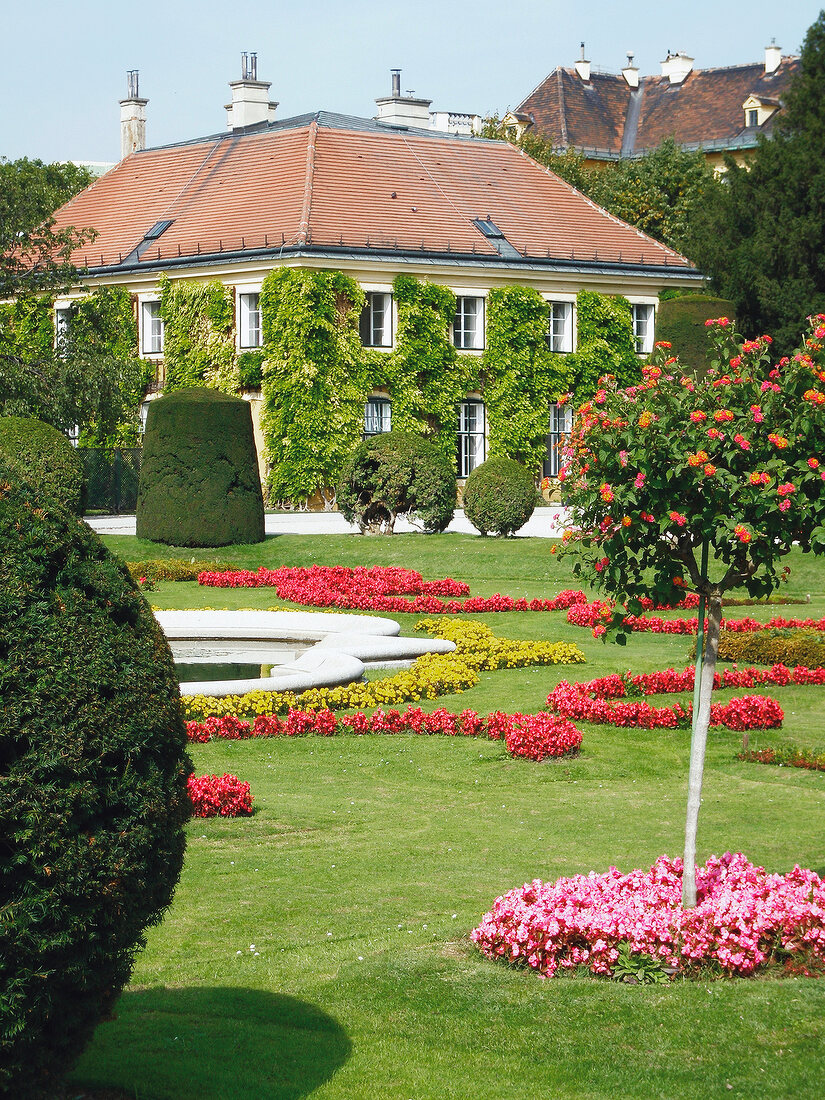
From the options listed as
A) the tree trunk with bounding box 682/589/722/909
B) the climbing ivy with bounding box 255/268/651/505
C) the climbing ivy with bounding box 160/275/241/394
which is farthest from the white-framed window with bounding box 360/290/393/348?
the tree trunk with bounding box 682/589/722/909

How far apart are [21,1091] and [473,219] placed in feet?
123

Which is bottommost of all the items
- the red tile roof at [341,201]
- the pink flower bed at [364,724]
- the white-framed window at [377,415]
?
the pink flower bed at [364,724]

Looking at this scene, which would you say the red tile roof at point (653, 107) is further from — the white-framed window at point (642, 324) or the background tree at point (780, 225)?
the background tree at point (780, 225)

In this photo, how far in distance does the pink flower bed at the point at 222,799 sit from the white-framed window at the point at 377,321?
28.8 metres

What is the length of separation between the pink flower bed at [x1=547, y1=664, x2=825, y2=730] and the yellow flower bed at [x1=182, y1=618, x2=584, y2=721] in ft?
4.42

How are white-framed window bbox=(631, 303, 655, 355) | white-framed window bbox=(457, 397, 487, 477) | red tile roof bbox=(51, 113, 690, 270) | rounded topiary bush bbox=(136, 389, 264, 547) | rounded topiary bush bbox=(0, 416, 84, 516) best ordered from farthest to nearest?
white-framed window bbox=(631, 303, 655, 355), white-framed window bbox=(457, 397, 487, 477), red tile roof bbox=(51, 113, 690, 270), rounded topiary bush bbox=(136, 389, 264, 547), rounded topiary bush bbox=(0, 416, 84, 516)

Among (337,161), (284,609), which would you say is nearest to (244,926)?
(284,609)

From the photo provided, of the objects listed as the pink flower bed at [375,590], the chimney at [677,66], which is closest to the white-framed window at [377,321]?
the pink flower bed at [375,590]

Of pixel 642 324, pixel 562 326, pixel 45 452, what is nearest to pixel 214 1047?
pixel 45 452

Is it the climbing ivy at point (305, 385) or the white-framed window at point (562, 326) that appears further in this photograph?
the white-framed window at point (562, 326)

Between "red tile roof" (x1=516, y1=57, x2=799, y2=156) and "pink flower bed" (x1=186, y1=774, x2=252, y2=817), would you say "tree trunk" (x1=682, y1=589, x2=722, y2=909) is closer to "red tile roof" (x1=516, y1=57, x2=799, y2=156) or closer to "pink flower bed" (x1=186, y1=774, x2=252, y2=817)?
"pink flower bed" (x1=186, y1=774, x2=252, y2=817)

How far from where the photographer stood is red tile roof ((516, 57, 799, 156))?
71312 millimetres

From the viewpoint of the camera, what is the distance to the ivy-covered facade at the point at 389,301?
35.9m

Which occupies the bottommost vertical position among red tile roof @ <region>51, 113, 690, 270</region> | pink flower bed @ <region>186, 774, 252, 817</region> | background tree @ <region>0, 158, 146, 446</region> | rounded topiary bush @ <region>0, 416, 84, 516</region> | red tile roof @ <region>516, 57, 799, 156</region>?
pink flower bed @ <region>186, 774, 252, 817</region>
